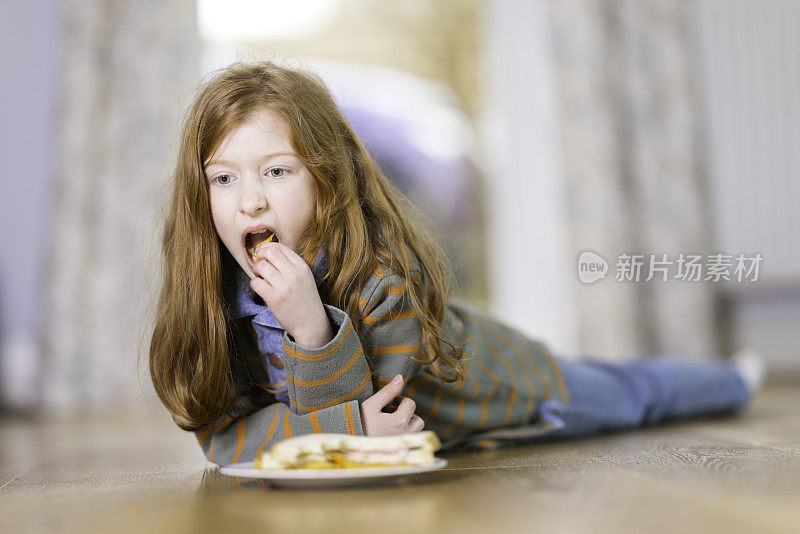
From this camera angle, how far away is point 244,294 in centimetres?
99

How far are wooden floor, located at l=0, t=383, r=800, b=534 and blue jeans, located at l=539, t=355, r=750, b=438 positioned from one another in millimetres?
94

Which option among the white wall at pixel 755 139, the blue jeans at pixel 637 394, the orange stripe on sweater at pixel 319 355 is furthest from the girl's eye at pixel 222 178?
the white wall at pixel 755 139

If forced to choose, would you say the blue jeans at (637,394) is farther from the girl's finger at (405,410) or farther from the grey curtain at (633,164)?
the grey curtain at (633,164)

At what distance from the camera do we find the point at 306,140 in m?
0.93

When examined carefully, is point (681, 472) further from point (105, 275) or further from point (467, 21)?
point (467, 21)

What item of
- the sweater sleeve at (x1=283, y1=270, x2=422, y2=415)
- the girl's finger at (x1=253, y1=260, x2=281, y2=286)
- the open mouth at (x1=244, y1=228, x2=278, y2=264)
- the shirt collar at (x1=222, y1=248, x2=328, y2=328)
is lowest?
the sweater sleeve at (x1=283, y1=270, x2=422, y2=415)

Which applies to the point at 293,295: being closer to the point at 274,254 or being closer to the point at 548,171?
the point at 274,254

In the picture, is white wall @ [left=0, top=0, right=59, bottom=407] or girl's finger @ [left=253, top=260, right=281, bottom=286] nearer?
girl's finger @ [left=253, top=260, right=281, bottom=286]

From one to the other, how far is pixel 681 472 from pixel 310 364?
406 mm

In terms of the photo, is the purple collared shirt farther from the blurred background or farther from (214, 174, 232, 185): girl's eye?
the blurred background

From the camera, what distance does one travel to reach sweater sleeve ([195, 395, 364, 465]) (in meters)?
0.88

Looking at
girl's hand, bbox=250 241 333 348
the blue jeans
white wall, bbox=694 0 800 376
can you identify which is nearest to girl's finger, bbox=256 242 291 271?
girl's hand, bbox=250 241 333 348

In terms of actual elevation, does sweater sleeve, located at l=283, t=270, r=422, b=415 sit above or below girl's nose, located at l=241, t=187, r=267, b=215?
below

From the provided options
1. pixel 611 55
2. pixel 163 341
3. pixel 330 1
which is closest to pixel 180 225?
pixel 163 341
